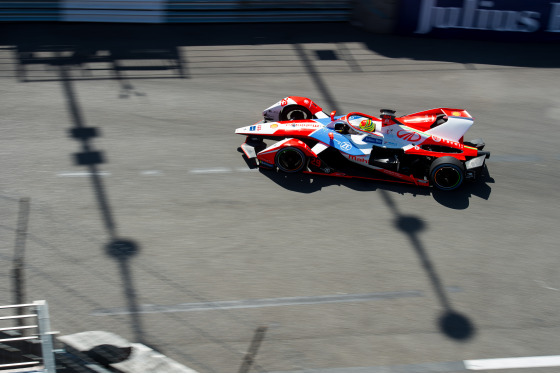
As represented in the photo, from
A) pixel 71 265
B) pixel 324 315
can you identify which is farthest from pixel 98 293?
pixel 324 315

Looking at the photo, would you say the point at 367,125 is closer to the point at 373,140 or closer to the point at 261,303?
the point at 373,140

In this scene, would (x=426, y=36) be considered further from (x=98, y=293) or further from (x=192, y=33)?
(x=98, y=293)

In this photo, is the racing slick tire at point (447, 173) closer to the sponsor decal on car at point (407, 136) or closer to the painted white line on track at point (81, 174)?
Result: the sponsor decal on car at point (407, 136)

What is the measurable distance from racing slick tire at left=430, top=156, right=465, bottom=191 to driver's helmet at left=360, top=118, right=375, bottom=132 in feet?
4.49

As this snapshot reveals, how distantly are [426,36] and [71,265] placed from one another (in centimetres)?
1343

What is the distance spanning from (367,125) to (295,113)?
206 cm

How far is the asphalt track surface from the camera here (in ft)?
→ 29.7

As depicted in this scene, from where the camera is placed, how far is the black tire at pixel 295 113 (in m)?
13.5

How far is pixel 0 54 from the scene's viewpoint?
1677 cm

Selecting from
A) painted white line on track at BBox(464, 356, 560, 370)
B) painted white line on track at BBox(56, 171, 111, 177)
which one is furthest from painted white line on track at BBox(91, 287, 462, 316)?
painted white line on track at BBox(56, 171, 111, 177)

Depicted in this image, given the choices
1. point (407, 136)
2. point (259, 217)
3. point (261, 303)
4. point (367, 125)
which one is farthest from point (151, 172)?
point (407, 136)

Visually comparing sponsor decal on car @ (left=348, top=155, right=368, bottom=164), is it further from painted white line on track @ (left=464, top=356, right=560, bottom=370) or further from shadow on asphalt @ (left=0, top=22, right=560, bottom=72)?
shadow on asphalt @ (left=0, top=22, right=560, bottom=72)

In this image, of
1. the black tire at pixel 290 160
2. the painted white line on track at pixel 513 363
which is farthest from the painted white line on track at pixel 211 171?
the painted white line on track at pixel 513 363

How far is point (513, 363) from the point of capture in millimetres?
8617
